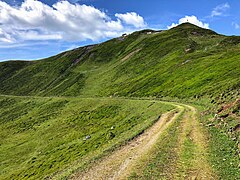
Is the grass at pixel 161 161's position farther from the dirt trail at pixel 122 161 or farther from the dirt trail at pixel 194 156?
the dirt trail at pixel 122 161

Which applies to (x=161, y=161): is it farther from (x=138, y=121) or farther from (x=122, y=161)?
(x=138, y=121)

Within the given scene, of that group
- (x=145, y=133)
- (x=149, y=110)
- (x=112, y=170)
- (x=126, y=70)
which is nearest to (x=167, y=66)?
(x=126, y=70)

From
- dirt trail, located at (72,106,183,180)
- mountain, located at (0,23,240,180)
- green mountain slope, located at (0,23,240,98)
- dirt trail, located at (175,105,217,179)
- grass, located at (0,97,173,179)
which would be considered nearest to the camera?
dirt trail, located at (175,105,217,179)

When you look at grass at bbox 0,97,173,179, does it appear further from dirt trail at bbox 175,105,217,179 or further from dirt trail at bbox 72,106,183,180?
dirt trail at bbox 175,105,217,179

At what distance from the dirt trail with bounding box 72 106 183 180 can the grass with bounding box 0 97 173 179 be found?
158 centimetres

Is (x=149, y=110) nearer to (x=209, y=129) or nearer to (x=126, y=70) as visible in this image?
(x=209, y=129)

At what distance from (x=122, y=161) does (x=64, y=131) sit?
46672mm

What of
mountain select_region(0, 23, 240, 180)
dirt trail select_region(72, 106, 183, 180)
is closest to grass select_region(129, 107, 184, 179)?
mountain select_region(0, 23, 240, 180)

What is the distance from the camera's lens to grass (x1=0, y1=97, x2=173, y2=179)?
42844mm

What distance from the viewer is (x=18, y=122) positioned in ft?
328

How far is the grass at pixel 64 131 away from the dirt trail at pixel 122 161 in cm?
158

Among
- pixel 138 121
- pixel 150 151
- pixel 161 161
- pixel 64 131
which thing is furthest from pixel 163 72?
pixel 161 161

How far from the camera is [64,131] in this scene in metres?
70.4

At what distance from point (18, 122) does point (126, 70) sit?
6991 cm
